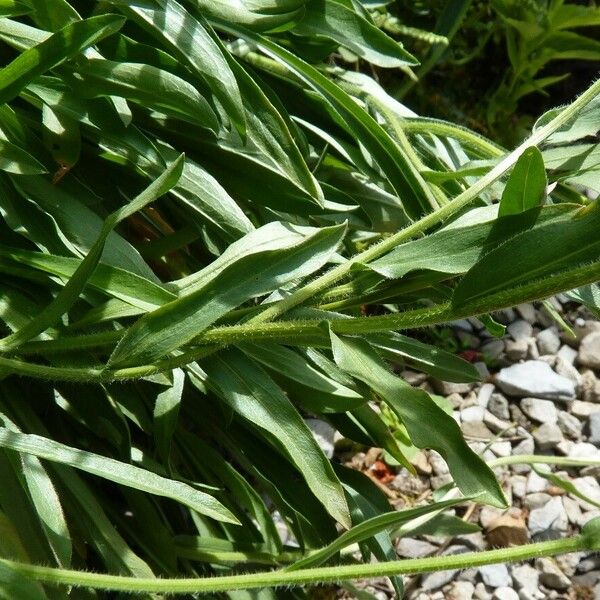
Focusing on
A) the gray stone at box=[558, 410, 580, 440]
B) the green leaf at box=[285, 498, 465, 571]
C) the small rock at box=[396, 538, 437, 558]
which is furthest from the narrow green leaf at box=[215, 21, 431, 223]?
the gray stone at box=[558, 410, 580, 440]

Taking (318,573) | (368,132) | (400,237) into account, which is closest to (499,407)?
(368,132)

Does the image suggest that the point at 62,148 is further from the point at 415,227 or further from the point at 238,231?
the point at 415,227

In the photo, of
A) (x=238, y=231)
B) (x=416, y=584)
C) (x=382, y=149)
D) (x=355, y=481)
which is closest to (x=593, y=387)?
(x=416, y=584)

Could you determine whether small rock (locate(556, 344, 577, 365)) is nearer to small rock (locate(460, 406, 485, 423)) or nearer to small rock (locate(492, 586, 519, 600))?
small rock (locate(460, 406, 485, 423))

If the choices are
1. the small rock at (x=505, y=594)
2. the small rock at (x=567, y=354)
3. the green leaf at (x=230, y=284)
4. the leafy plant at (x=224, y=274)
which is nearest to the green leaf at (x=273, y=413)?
the leafy plant at (x=224, y=274)

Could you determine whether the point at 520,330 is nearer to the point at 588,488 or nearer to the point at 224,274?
the point at 588,488
